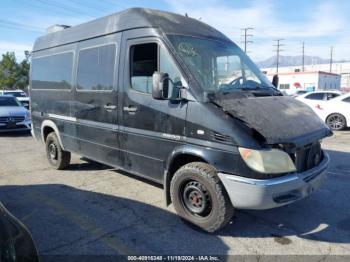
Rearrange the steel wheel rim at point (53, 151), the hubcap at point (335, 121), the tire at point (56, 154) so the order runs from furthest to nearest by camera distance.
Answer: the hubcap at point (335, 121)
the steel wheel rim at point (53, 151)
the tire at point (56, 154)

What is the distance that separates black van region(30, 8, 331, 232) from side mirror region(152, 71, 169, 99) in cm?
1

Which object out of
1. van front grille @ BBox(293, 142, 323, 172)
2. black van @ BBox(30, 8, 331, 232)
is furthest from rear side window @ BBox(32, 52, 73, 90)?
van front grille @ BBox(293, 142, 323, 172)

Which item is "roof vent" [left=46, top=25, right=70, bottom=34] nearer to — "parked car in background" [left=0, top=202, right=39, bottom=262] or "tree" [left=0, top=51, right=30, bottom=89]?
"parked car in background" [left=0, top=202, right=39, bottom=262]

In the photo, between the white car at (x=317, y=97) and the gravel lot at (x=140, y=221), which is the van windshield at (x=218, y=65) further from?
the white car at (x=317, y=97)

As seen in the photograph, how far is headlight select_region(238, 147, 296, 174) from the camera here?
3682 mm

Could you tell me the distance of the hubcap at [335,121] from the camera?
13.2 meters

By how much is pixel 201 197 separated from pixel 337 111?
10694mm

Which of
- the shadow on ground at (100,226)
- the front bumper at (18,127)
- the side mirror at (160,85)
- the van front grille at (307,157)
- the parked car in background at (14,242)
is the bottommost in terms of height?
the shadow on ground at (100,226)

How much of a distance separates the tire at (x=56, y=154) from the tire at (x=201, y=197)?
11.3ft

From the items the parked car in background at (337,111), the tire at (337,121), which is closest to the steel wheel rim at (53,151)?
the parked car in background at (337,111)

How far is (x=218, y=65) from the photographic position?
4.73 metres

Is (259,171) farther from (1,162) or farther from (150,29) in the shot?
(1,162)

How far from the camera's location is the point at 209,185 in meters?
4.02

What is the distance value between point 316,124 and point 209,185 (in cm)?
164
